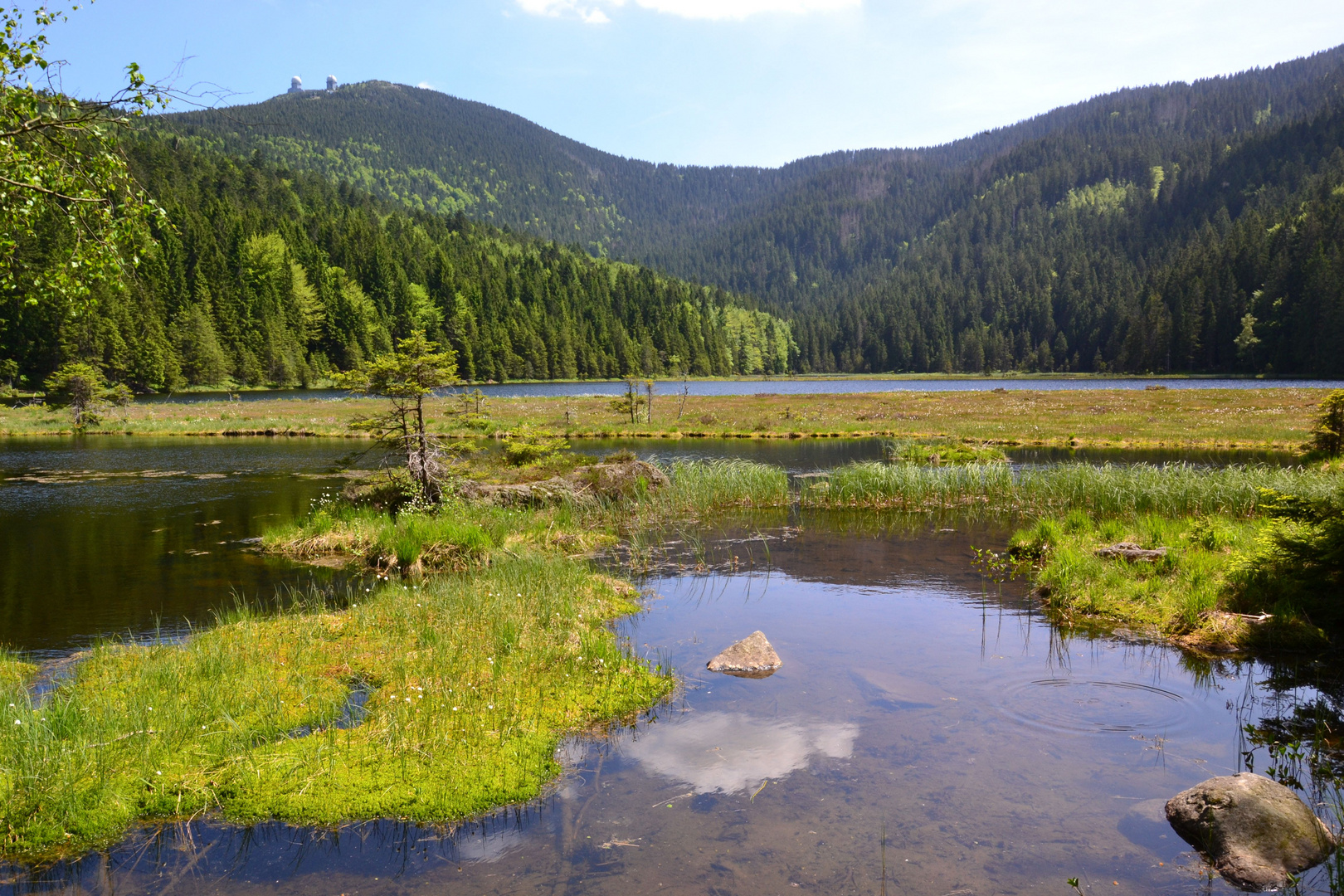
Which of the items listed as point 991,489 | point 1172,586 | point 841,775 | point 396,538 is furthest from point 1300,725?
point 991,489

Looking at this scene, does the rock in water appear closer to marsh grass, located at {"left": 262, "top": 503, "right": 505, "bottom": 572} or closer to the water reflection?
the water reflection

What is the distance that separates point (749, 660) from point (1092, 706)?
4.54 m

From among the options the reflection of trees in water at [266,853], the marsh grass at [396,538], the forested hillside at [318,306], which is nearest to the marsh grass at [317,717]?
the reflection of trees in water at [266,853]

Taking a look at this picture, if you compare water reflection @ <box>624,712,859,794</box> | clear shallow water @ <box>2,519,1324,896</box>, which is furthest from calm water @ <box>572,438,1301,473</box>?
water reflection @ <box>624,712,859,794</box>

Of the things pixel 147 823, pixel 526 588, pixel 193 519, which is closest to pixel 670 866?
pixel 147 823

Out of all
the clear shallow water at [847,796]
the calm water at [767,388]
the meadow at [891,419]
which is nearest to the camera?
the clear shallow water at [847,796]

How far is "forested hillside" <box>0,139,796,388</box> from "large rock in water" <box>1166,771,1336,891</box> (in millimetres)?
97762

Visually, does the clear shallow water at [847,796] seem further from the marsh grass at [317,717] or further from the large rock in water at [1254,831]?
the marsh grass at [317,717]

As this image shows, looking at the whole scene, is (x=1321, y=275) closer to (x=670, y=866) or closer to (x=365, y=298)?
(x=670, y=866)

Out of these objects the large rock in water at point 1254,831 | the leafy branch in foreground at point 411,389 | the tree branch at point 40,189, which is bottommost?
the large rock in water at point 1254,831

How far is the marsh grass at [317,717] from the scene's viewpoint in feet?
23.4

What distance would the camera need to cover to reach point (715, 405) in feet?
248

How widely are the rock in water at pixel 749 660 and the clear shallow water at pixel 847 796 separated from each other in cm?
26

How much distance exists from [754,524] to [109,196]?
58.3ft
